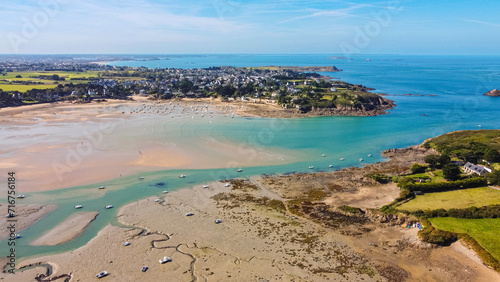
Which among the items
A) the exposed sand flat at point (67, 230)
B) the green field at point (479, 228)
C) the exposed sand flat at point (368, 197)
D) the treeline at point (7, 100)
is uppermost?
the treeline at point (7, 100)

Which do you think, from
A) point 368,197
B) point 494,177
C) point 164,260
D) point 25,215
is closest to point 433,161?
point 494,177

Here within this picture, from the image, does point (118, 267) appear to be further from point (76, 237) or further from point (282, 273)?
point (282, 273)

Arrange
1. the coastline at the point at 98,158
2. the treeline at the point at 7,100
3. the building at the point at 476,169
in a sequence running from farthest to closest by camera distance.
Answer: the treeline at the point at 7,100
the coastline at the point at 98,158
the building at the point at 476,169

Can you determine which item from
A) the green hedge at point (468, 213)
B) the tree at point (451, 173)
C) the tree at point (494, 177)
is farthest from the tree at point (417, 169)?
the green hedge at point (468, 213)

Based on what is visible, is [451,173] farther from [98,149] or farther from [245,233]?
[98,149]

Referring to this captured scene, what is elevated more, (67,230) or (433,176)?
(433,176)

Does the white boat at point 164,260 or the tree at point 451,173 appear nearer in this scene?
the white boat at point 164,260

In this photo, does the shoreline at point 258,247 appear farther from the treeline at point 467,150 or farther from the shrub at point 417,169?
the treeline at point 467,150
